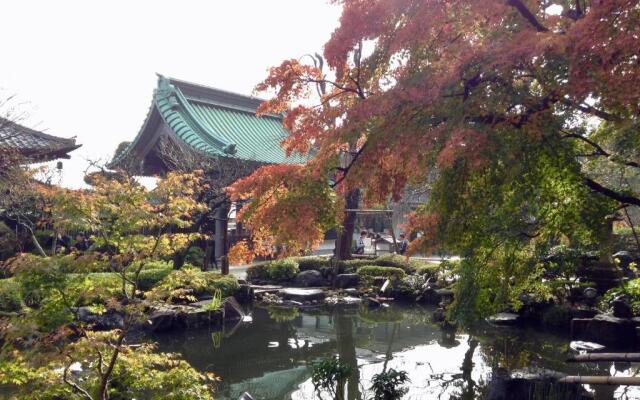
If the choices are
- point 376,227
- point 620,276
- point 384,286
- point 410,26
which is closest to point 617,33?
point 410,26

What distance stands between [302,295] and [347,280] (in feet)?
8.01

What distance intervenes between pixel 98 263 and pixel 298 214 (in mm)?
1783

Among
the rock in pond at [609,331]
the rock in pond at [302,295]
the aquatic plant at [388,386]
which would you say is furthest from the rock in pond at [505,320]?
the aquatic plant at [388,386]

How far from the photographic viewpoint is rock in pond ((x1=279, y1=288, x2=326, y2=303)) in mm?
14336

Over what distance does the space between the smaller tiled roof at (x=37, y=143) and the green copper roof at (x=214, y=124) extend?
4.28 m

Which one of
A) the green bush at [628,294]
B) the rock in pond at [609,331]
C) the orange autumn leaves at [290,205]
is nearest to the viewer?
the orange autumn leaves at [290,205]

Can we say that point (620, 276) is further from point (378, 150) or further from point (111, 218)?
point (111, 218)

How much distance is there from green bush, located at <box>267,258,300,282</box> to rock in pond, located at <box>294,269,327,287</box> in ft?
0.85

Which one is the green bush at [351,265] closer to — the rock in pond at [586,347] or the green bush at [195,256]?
the green bush at [195,256]

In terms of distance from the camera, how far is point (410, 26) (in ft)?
13.1

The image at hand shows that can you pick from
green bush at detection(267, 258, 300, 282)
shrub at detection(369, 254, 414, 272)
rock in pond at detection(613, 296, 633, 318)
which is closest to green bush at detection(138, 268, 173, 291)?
green bush at detection(267, 258, 300, 282)

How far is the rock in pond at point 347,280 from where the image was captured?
16.3m

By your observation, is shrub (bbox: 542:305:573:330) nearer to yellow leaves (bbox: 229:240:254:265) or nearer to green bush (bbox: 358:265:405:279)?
green bush (bbox: 358:265:405:279)

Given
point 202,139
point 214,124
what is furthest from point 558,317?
point 214,124
